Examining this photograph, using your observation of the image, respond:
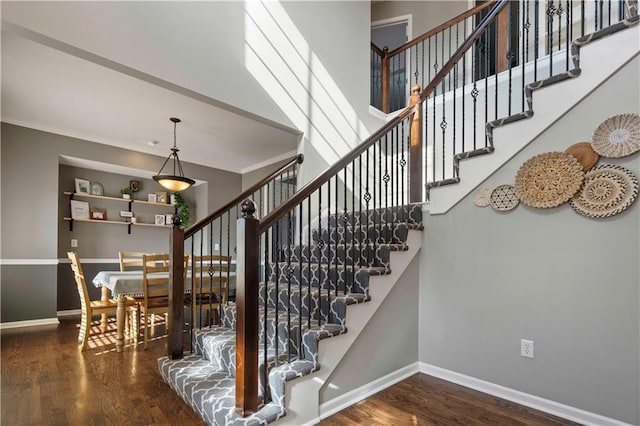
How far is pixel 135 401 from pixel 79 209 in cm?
418

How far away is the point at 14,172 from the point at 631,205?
6.37 m

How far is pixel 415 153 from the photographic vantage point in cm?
297

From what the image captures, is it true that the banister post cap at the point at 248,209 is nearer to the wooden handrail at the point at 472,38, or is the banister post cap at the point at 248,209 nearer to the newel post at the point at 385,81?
the wooden handrail at the point at 472,38

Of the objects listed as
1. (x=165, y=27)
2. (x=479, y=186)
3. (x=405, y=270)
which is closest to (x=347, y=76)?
(x=165, y=27)

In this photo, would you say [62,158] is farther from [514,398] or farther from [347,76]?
[514,398]

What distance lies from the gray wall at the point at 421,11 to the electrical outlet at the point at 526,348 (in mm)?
5024

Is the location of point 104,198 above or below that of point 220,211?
above

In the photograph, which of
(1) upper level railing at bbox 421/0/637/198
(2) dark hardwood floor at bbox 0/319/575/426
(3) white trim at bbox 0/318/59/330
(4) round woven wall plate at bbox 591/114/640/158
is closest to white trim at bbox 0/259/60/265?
(3) white trim at bbox 0/318/59/330

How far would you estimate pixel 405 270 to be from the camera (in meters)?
2.62

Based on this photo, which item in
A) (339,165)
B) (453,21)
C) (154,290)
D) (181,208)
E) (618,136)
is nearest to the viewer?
(618,136)

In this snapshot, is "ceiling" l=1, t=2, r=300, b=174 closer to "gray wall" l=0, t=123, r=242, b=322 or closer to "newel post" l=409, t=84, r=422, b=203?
"gray wall" l=0, t=123, r=242, b=322

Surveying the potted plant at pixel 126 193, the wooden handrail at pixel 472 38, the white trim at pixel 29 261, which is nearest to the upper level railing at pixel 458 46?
the wooden handrail at pixel 472 38

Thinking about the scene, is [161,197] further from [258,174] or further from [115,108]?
[115,108]

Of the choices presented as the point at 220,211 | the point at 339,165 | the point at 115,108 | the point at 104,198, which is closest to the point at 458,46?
the point at 339,165
